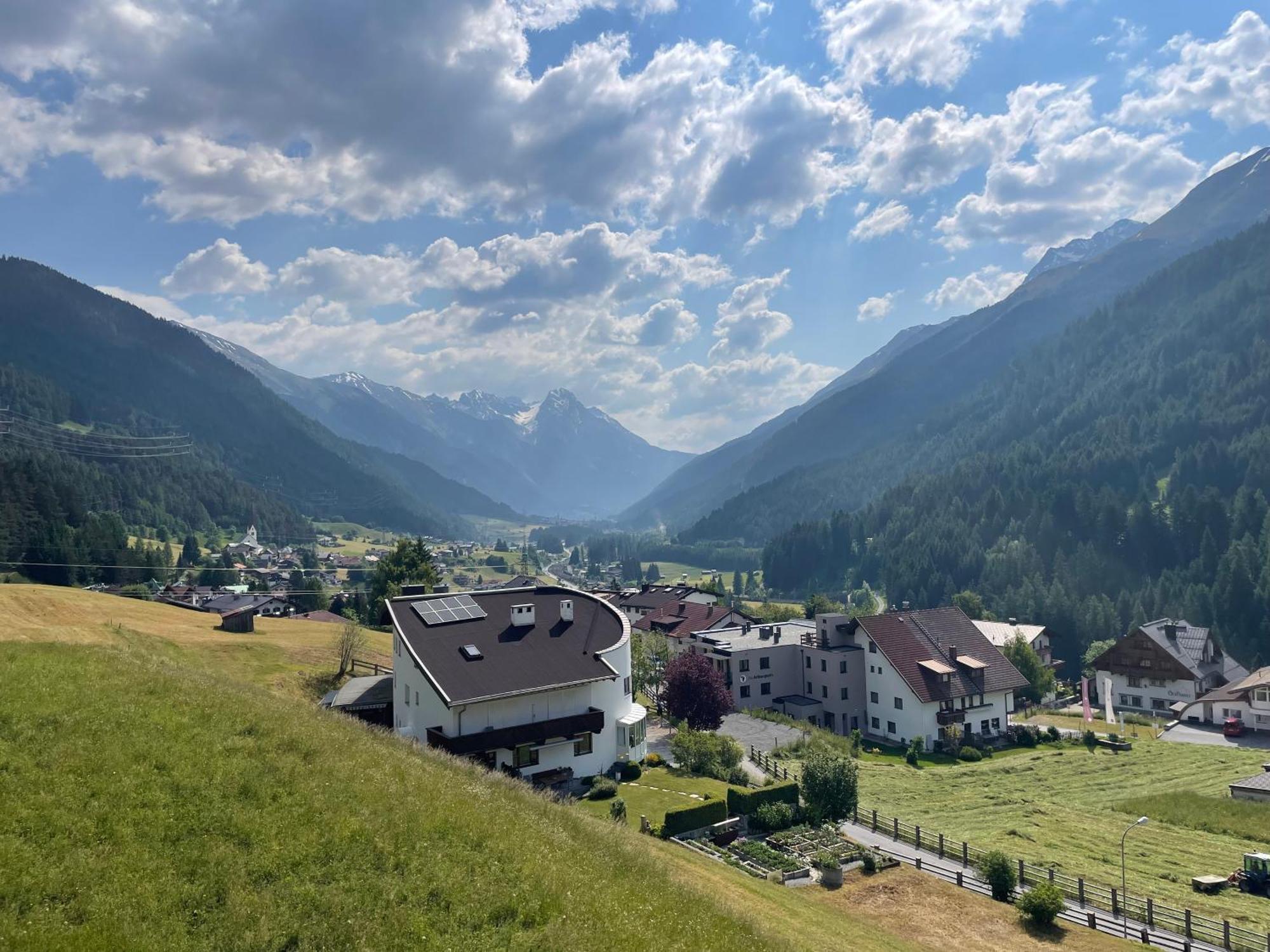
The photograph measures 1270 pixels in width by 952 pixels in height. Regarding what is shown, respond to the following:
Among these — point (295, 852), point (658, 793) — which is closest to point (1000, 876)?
point (658, 793)

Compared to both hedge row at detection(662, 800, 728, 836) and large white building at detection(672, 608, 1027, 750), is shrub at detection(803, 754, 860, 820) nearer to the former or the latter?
hedge row at detection(662, 800, 728, 836)

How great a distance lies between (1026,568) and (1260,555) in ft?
148

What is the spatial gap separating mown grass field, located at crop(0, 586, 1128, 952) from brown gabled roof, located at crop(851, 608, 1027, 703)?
1867 inches

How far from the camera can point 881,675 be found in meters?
79.9

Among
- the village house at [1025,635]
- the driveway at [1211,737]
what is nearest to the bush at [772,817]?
the driveway at [1211,737]

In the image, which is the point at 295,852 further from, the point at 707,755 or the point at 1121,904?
the point at 707,755

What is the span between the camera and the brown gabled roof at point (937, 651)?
2985 inches

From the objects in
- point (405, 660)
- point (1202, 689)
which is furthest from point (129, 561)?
point (1202, 689)

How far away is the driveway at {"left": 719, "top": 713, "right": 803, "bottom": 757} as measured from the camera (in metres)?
64.0

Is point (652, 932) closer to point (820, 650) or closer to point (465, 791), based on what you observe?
point (465, 791)

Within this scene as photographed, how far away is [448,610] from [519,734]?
1063 cm

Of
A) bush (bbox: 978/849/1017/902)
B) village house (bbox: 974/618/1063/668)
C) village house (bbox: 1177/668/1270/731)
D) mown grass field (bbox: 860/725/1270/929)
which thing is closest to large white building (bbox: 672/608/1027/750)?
mown grass field (bbox: 860/725/1270/929)

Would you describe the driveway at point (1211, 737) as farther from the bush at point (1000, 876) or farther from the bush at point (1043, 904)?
the bush at point (1043, 904)

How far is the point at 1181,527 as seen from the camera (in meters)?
178
